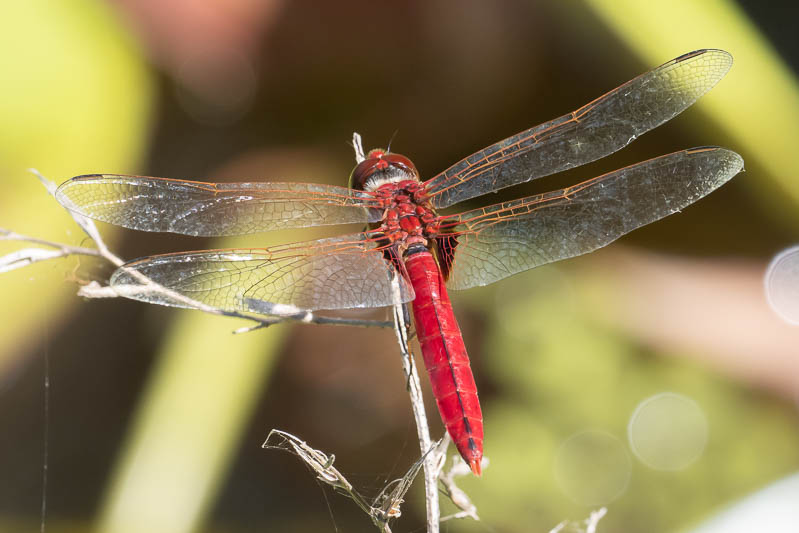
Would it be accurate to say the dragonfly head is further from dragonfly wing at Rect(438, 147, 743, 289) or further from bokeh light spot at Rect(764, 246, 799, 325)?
bokeh light spot at Rect(764, 246, 799, 325)

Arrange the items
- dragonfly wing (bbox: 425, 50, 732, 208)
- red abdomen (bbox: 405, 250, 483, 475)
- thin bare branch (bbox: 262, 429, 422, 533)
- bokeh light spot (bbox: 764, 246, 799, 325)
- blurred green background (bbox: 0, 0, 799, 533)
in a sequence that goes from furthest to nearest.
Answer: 1. bokeh light spot (bbox: 764, 246, 799, 325)
2. blurred green background (bbox: 0, 0, 799, 533)
3. dragonfly wing (bbox: 425, 50, 732, 208)
4. red abdomen (bbox: 405, 250, 483, 475)
5. thin bare branch (bbox: 262, 429, 422, 533)

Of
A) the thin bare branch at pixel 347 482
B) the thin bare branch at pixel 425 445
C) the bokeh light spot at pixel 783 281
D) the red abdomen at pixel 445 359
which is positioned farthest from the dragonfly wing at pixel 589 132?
the bokeh light spot at pixel 783 281

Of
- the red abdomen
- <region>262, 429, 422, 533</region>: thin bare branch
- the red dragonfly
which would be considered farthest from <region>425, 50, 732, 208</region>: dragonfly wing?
<region>262, 429, 422, 533</region>: thin bare branch

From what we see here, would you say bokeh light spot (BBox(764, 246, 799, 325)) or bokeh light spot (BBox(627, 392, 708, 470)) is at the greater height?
bokeh light spot (BBox(764, 246, 799, 325))


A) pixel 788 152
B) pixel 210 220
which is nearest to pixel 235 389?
pixel 210 220

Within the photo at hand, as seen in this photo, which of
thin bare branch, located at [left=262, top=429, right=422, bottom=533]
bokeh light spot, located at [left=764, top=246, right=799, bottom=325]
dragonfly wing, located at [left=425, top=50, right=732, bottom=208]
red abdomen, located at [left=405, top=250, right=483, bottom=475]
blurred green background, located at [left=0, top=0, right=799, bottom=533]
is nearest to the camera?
thin bare branch, located at [left=262, top=429, right=422, bottom=533]

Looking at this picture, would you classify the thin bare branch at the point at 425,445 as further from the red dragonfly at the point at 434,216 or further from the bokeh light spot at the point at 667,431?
the bokeh light spot at the point at 667,431
